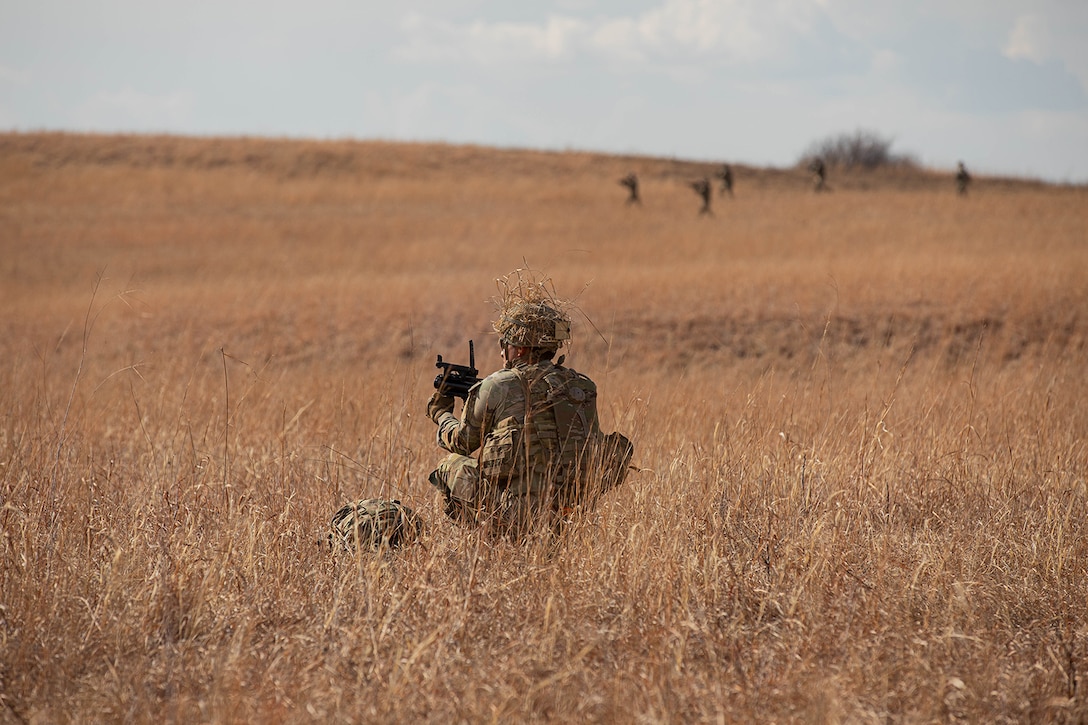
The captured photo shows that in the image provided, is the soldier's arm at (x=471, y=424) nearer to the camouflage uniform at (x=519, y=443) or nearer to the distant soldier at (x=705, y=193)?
the camouflage uniform at (x=519, y=443)

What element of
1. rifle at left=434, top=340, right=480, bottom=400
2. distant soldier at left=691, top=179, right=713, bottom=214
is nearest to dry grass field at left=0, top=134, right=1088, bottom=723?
rifle at left=434, top=340, right=480, bottom=400

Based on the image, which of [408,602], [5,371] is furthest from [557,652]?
[5,371]

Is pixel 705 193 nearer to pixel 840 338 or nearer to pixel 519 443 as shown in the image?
pixel 840 338

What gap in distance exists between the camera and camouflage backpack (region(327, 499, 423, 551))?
335 centimetres

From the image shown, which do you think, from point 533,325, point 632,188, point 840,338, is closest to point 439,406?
point 533,325

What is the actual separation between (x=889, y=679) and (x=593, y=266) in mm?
14426

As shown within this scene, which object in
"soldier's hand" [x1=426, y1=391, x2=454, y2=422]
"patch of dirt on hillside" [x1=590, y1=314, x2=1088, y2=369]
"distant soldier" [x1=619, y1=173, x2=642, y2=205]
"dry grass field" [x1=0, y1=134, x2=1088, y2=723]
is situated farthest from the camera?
"distant soldier" [x1=619, y1=173, x2=642, y2=205]

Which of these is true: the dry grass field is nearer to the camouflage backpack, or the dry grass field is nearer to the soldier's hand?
the camouflage backpack

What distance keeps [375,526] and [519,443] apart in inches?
25.5

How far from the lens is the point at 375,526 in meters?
3.36

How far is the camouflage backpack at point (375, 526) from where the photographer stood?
3354mm

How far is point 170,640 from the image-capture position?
2.71 meters

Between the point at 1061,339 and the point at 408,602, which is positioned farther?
the point at 1061,339

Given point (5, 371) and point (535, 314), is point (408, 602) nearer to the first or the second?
point (535, 314)
